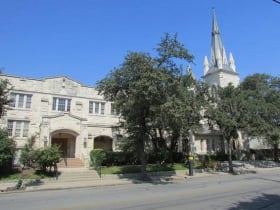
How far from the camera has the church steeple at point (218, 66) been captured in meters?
53.5

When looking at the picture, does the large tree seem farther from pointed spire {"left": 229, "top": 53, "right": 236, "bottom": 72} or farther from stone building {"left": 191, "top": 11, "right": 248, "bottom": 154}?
pointed spire {"left": 229, "top": 53, "right": 236, "bottom": 72}

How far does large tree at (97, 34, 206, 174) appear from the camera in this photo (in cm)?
1938

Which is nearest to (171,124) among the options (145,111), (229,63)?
(145,111)

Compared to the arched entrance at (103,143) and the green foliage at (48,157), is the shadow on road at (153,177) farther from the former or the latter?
the arched entrance at (103,143)

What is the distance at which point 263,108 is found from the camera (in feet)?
96.2

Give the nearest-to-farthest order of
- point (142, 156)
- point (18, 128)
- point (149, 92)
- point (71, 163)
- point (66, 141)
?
point (149, 92), point (142, 156), point (71, 163), point (18, 128), point (66, 141)

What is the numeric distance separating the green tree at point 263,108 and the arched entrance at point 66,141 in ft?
58.9

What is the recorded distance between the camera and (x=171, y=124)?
20500 millimetres

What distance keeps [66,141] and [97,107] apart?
517 cm

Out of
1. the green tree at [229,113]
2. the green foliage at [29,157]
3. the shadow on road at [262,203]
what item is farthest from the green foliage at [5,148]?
the green tree at [229,113]

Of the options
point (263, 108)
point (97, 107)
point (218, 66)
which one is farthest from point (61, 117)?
point (218, 66)

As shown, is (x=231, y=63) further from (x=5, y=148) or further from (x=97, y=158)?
(x=5, y=148)

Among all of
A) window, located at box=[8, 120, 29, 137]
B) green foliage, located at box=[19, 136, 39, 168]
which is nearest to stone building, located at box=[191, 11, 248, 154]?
window, located at box=[8, 120, 29, 137]

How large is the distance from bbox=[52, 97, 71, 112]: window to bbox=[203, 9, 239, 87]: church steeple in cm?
2792
